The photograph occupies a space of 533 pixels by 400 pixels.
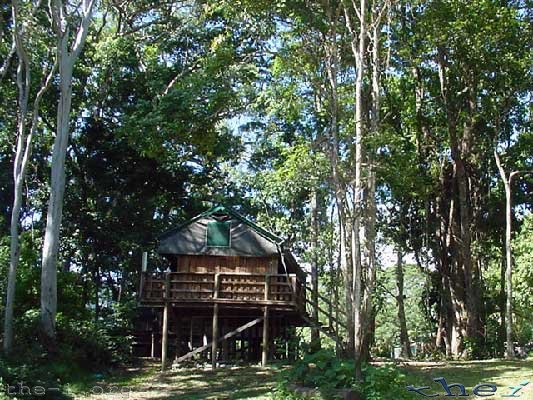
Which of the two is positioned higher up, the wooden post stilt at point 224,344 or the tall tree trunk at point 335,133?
the tall tree trunk at point 335,133

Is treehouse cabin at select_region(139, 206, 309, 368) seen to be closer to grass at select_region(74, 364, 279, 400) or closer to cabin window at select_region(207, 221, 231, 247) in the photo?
cabin window at select_region(207, 221, 231, 247)

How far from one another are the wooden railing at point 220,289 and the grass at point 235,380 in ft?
7.02

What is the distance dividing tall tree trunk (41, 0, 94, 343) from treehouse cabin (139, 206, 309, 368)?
9.31 ft

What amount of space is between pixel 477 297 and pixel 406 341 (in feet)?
13.5

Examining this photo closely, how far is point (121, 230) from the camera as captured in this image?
26.2 metres

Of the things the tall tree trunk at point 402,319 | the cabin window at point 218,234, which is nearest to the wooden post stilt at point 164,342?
the cabin window at point 218,234

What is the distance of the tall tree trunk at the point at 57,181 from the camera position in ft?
59.4

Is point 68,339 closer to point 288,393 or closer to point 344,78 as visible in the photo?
point 288,393

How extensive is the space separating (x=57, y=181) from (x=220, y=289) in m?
5.96

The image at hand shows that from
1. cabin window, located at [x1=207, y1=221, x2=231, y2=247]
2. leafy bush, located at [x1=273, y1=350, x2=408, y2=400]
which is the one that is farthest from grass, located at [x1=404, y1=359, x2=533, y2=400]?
cabin window, located at [x1=207, y1=221, x2=231, y2=247]

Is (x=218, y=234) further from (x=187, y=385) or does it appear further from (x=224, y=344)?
(x=187, y=385)

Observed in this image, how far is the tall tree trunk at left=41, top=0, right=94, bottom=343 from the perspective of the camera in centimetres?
1809

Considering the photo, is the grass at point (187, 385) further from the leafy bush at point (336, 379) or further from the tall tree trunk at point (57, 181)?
the tall tree trunk at point (57, 181)

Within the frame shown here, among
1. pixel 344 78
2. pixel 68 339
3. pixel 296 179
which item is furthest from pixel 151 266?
pixel 344 78
